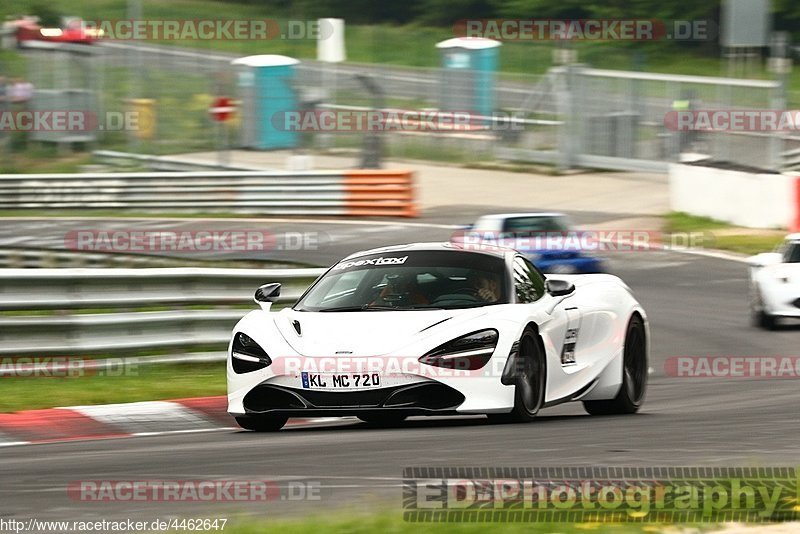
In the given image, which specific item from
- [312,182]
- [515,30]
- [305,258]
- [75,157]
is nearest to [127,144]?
[75,157]

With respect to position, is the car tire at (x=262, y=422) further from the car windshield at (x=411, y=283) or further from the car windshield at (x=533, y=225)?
the car windshield at (x=533, y=225)

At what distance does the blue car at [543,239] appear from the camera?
809 inches

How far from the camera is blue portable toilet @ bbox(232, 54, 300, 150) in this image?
124 ft

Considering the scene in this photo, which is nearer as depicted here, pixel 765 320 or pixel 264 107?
pixel 765 320

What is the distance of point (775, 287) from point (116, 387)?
26.6 ft

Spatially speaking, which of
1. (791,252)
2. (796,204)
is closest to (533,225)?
(791,252)

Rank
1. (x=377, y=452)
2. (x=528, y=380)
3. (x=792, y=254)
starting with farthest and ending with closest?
(x=792, y=254) → (x=528, y=380) → (x=377, y=452)

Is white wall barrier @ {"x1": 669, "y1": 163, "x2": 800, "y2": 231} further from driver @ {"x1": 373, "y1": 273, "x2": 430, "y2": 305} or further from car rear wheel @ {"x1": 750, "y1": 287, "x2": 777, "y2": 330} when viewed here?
driver @ {"x1": 373, "y1": 273, "x2": 430, "y2": 305}

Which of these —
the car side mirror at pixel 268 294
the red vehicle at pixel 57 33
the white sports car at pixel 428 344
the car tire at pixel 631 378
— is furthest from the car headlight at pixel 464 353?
the red vehicle at pixel 57 33

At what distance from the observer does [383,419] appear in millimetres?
9172

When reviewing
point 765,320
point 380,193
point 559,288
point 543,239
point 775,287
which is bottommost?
point 380,193

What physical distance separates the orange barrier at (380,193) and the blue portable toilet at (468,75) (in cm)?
773

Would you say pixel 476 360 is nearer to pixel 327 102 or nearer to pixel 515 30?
pixel 327 102

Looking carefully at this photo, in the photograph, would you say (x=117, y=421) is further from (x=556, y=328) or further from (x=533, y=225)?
(x=533, y=225)
